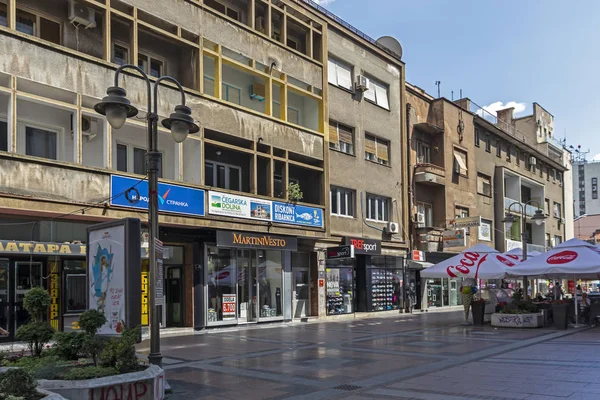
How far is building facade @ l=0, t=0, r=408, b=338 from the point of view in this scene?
649 inches

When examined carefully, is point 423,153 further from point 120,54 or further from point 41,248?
point 41,248

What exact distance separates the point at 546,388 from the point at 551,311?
13.6 metres

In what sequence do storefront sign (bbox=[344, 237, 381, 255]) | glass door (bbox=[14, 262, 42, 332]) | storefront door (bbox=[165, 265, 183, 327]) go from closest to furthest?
glass door (bbox=[14, 262, 42, 332])
storefront door (bbox=[165, 265, 183, 327])
storefront sign (bbox=[344, 237, 381, 255])

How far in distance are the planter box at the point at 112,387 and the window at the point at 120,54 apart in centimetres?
1374

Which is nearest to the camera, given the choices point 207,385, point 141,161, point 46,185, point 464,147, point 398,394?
point 398,394

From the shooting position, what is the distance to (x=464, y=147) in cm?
3838

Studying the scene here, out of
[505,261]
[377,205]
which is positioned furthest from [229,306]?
[377,205]

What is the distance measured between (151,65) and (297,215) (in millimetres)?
8058

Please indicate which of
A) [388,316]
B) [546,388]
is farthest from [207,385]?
[388,316]

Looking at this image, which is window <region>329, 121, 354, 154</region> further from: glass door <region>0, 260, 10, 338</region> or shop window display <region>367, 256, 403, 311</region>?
glass door <region>0, 260, 10, 338</region>

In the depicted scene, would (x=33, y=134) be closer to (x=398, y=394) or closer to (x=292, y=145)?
(x=292, y=145)

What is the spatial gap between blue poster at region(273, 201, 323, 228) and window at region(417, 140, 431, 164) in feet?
38.0

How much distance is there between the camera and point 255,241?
22219 mm

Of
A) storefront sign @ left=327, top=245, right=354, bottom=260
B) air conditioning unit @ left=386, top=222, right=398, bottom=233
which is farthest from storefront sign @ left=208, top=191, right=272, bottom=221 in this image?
air conditioning unit @ left=386, top=222, right=398, bottom=233
